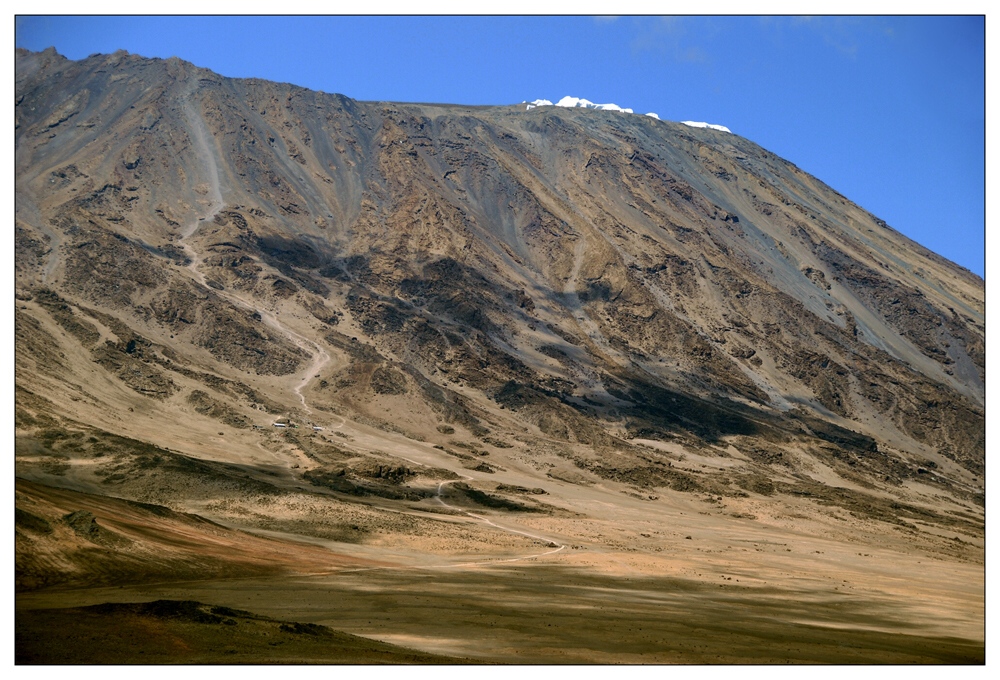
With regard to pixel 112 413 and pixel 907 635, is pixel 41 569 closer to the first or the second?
pixel 907 635

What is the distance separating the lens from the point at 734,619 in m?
47.4

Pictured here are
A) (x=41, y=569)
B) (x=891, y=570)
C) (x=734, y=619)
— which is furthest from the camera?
(x=891, y=570)

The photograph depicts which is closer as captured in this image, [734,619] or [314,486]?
[734,619]

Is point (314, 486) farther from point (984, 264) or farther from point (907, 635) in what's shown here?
point (984, 264)

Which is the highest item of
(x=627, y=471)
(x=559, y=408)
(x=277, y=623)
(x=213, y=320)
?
(x=213, y=320)

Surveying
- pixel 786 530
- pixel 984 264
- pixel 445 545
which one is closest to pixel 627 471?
pixel 786 530

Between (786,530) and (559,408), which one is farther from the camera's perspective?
(559,408)

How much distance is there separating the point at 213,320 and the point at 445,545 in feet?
379

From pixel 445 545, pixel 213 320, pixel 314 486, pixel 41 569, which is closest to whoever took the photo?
pixel 41 569

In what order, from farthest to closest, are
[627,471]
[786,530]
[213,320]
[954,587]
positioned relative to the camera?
[213,320] < [627,471] < [786,530] < [954,587]

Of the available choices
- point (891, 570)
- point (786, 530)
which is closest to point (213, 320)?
point (786, 530)

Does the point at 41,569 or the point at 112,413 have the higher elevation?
the point at 112,413

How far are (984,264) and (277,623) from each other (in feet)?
110

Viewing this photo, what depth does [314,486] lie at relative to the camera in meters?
102
